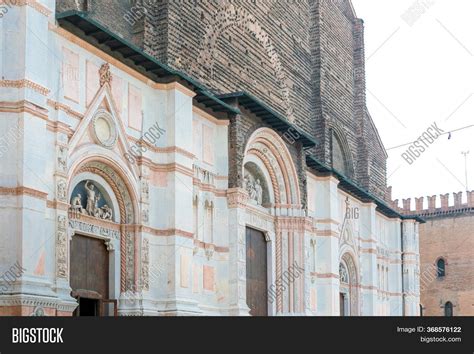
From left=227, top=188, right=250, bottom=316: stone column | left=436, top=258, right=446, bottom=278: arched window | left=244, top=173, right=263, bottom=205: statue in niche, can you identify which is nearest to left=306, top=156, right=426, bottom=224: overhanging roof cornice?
left=244, top=173, right=263, bottom=205: statue in niche

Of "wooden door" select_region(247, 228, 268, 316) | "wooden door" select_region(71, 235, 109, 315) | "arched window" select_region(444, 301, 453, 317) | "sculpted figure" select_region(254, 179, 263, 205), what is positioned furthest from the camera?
"arched window" select_region(444, 301, 453, 317)

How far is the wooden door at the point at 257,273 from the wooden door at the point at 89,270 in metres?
5.32

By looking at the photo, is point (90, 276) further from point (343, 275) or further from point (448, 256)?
point (448, 256)

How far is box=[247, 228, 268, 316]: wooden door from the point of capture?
69.1 ft

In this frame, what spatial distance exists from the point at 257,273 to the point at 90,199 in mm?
6745

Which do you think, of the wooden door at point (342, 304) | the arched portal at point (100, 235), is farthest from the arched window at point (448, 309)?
the arched portal at point (100, 235)

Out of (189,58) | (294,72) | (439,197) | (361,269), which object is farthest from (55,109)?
(439,197)

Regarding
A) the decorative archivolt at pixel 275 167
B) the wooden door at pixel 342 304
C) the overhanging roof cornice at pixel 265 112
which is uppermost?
the overhanging roof cornice at pixel 265 112

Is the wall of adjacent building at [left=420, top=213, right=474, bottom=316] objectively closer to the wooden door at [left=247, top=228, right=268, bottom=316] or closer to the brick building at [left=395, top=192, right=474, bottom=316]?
the brick building at [left=395, top=192, right=474, bottom=316]

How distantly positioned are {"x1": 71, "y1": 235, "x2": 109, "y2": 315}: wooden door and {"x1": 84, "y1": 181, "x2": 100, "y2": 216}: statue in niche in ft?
1.62

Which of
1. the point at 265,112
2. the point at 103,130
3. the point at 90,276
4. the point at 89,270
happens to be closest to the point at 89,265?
the point at 89,270

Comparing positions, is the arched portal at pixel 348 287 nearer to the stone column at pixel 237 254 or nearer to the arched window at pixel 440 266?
the stone column at pixel 237 254

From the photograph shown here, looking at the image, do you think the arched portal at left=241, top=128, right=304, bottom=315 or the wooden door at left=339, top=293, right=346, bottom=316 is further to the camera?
the wooden door at left=339, top=293, right=346, bottom=316

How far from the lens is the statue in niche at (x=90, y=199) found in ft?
52.2
